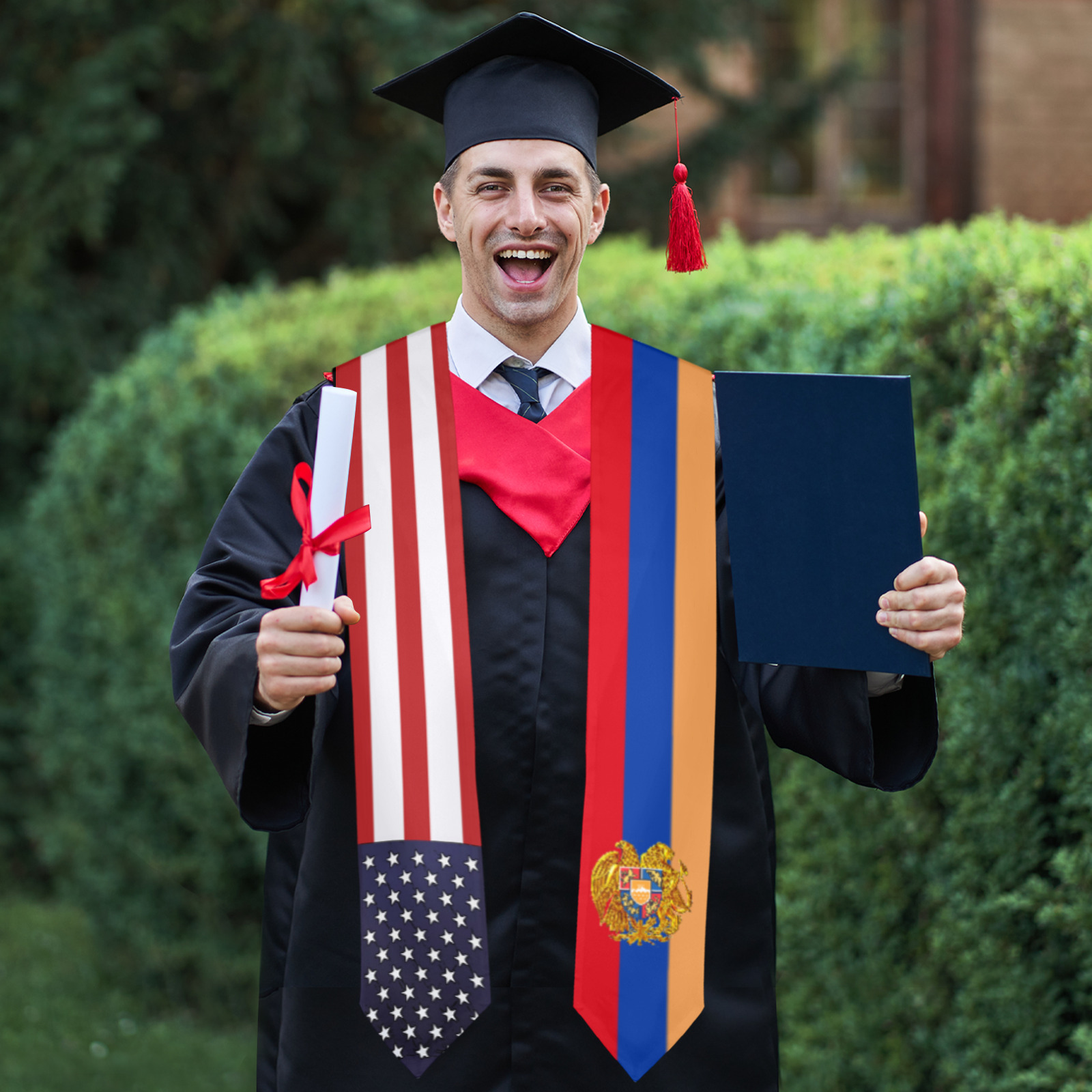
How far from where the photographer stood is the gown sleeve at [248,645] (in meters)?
1.93

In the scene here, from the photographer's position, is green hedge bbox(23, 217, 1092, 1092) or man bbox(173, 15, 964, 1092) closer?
man bbox(173, 15, 964, 1092)

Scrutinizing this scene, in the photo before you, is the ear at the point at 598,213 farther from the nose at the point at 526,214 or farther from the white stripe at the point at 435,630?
the white stripe at the point at 435,630

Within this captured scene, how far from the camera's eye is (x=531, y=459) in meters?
2.18

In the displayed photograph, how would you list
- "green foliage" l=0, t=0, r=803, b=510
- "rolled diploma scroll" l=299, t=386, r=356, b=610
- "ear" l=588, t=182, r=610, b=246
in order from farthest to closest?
"green foliage" l=0, t=0, r=803, b=510 < "ear" l=588, t=182, r=610, b=246 < "rolled diploma scroll" l=299, t=386, r=356, b=610

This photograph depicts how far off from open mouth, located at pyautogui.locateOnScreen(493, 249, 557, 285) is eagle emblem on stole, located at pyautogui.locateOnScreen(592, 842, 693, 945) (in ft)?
3.04

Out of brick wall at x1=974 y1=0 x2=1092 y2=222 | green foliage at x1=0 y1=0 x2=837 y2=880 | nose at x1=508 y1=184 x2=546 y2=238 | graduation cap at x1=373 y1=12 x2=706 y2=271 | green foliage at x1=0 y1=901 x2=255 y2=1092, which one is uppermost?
brick wall at x1=974 y1=0 x2=1092 y2=222

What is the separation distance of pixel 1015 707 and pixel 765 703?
37.5 inches

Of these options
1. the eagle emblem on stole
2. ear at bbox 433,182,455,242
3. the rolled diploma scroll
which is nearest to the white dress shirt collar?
ear at bbox 433,182,455,242

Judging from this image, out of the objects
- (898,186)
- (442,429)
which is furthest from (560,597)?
(898,186)

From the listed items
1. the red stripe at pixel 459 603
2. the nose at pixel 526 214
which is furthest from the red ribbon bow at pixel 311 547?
the nose at pixel 526 214

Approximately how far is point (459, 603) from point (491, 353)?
0.43 metres

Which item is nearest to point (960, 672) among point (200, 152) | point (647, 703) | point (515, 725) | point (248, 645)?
point (647, 703)

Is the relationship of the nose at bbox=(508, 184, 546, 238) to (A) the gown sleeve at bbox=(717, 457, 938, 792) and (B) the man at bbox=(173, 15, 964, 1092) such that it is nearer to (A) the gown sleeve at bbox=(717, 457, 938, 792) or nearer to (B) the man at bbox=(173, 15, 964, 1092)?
(B) the man at bbox=(173, 15, 964, 1092)

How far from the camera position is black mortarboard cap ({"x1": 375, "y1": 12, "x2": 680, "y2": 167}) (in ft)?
7.22
